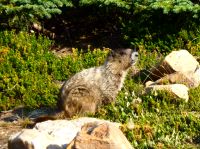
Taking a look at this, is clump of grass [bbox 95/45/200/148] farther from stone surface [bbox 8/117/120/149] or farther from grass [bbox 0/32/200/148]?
stone surface [bbox 8/117/120/149]

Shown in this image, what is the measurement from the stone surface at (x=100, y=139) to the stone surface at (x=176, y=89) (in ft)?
8.73

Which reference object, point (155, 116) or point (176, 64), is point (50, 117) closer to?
point (155, 116)

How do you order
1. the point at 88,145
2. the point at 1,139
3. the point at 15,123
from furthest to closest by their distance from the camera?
the point at 15,123
the point at 1,139
the point at 88,145

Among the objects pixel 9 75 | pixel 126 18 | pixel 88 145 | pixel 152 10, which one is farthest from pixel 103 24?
pixel 88 145

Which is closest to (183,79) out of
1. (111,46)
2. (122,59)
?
(122,59)

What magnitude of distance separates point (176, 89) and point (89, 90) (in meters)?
1.39

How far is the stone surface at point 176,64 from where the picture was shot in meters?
10.2

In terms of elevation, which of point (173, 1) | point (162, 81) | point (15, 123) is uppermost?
point (173, 1)

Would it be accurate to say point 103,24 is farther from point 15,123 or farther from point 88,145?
point 88,145

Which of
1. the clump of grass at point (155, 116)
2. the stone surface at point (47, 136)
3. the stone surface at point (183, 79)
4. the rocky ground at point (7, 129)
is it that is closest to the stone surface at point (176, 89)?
the clump of grass at point (155, 116)

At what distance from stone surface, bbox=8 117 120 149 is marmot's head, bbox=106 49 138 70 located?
170 cm

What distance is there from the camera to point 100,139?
6500mm

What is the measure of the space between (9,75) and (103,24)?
419 centimetres

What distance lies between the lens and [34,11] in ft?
40.6
